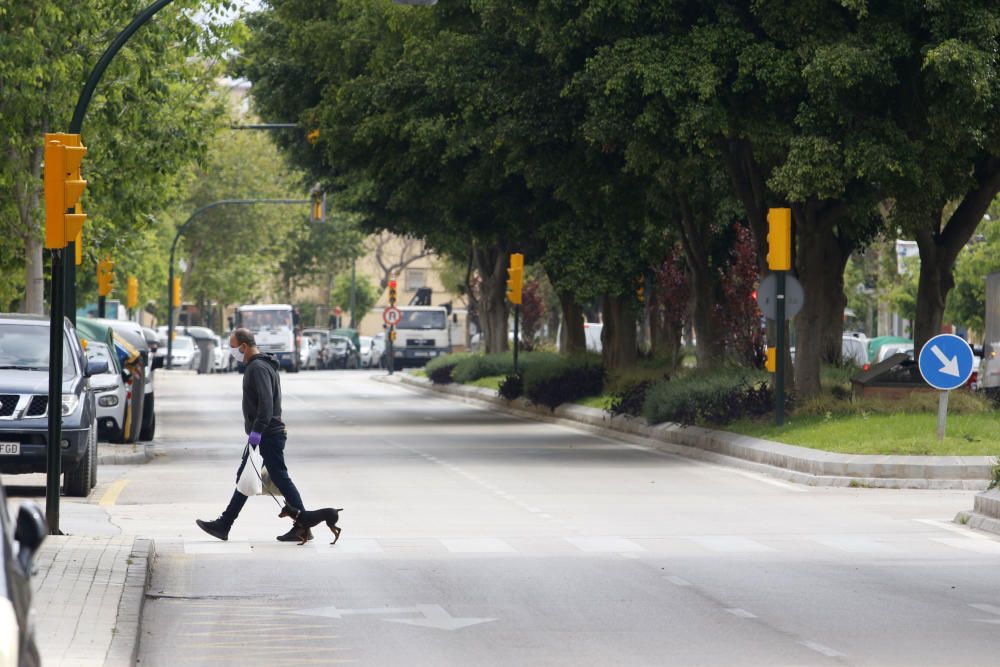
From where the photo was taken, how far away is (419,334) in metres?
83.6

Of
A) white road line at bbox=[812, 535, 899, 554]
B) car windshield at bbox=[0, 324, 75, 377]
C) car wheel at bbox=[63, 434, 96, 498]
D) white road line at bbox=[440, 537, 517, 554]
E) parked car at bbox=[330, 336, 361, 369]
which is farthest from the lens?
parked car at bbox=[330, 336, 361, 369]

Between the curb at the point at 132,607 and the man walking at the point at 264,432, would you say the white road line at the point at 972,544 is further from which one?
the curb at the point at 132,607

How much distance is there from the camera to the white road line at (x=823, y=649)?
32.6 feet

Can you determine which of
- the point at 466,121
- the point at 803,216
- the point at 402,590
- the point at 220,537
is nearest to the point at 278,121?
the point at 466,121

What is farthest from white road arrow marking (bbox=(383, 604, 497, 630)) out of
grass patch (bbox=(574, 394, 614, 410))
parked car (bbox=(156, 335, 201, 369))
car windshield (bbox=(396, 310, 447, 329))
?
car windshield (bbox=(396, 310, 447, 329))

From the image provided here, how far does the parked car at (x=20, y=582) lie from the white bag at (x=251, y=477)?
9.41 meters

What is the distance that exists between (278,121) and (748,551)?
102ft

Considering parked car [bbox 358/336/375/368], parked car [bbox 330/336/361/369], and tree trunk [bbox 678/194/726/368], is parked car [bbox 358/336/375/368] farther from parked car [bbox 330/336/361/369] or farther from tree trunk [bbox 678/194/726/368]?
tree trunk [bbox 678/194/726/368]

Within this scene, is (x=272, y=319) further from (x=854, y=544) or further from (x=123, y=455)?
(x=854, y=544)

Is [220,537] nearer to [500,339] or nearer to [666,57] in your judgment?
[666,57]

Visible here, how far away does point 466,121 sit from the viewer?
32312mm

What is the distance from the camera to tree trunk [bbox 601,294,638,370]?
42.8 metres

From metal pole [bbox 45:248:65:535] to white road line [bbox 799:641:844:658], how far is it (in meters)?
6.59

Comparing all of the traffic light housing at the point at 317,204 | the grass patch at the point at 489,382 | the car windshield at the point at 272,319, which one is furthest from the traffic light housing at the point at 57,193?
the car windshield at the point at 272,319
